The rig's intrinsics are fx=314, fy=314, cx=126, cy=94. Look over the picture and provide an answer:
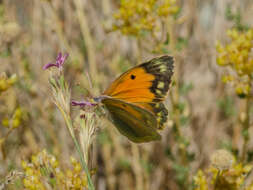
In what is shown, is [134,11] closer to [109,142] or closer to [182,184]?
[182,184]

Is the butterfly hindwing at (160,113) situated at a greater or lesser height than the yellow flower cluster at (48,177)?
greater

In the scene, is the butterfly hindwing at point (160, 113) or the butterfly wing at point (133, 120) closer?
the butterfly wing at point (133, 120)

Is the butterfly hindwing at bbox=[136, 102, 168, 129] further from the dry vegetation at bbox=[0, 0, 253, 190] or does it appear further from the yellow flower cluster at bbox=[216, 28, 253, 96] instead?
the yellow flower cluster at bbox=[216, 28, 253, 96]

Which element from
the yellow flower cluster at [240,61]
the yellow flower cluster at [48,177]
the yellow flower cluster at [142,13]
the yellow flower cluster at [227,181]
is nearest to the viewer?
the yellow flower cluster at [48,177]

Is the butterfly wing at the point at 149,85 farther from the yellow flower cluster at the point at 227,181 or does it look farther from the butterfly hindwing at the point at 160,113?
the yellow flower cluster at the point at 227,181

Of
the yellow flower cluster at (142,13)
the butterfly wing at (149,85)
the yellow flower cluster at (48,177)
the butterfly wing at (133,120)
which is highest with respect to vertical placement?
the yellow flower cluster at (142,13)

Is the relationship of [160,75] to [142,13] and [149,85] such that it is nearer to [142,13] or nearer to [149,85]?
[149,85]

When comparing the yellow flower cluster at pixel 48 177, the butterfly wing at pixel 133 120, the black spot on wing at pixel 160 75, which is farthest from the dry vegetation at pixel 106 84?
the black spot on wing at pixel 160 75
